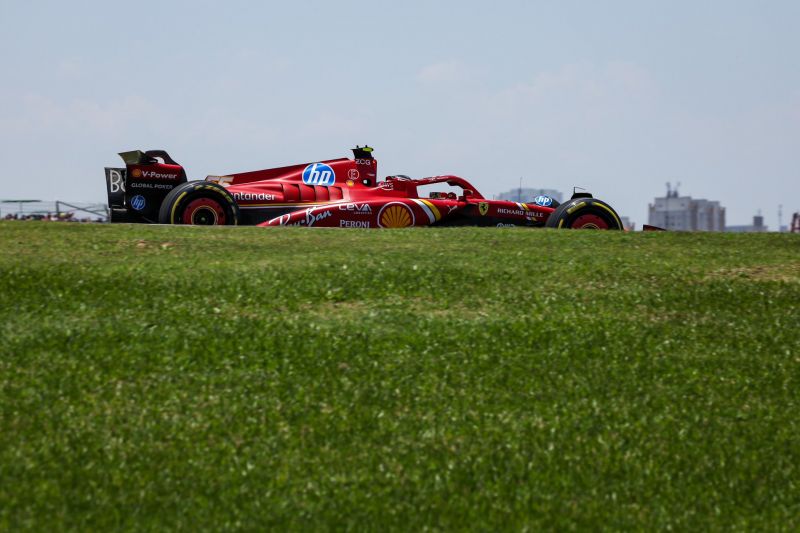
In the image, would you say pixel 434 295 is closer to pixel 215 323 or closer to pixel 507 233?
pixel 215 323

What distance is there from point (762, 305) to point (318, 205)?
10.4 metres

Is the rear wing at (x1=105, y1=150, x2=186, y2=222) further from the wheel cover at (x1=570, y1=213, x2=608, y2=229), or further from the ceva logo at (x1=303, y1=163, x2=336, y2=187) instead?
the wheel cover at (x1=570, y1=213, x2=608, y2=229)

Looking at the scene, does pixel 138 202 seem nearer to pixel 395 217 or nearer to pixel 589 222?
pixel 395 217

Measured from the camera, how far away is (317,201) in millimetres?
20078

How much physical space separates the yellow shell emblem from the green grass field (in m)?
7.15

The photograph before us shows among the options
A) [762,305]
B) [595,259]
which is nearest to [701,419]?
[762,305]

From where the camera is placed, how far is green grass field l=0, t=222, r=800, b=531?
7230 millimetres

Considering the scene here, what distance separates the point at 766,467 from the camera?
8.07 m

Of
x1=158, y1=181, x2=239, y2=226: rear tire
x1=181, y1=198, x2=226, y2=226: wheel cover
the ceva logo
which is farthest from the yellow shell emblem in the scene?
x1=181, y1=198, x2=226, y2=226: wheel cover

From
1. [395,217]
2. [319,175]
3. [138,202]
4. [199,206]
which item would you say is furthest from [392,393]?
[319,175]

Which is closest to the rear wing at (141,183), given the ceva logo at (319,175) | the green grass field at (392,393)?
the ceva logo at (319,175)

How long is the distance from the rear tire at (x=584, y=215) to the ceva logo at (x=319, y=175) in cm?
484

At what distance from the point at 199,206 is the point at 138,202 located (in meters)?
1.59

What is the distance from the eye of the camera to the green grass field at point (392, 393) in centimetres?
723
